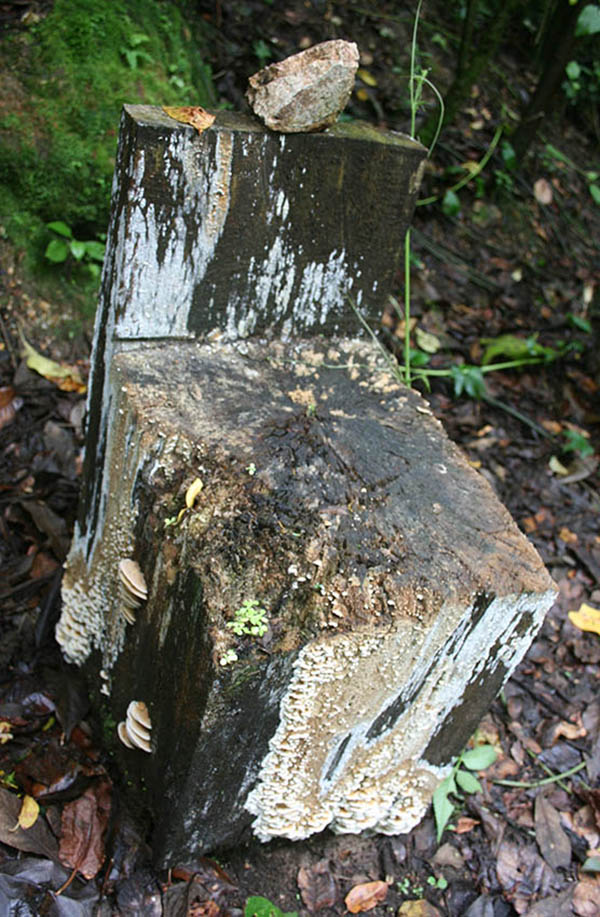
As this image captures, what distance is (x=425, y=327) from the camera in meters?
4.33

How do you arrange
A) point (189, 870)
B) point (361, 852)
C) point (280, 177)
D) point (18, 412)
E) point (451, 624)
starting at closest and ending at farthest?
Result: 1. point (451, 624)
2. point (280, 177)
3. point (189, 870)
4. point (361, 852)
5. point (18, 412)

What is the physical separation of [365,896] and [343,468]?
4.23ft

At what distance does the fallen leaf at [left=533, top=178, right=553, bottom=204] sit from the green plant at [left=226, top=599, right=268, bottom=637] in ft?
14.9

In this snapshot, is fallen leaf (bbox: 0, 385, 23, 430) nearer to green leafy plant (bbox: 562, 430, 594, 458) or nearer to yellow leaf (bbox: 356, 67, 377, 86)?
green leafy plant (bbox: 562, 430, 594, 458)

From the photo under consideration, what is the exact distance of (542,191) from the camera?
17.5 ft

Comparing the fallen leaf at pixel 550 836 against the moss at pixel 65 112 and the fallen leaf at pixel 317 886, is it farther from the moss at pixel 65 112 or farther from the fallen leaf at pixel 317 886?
the moss at pixel 65 112

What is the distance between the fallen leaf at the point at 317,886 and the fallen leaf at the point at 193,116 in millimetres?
2015

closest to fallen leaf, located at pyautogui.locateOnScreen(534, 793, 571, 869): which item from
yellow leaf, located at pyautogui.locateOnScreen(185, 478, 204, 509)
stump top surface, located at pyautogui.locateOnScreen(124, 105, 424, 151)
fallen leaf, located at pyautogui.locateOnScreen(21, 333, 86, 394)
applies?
yellow leaf, located at pyautogui.locateOnScreen(185, 478, 204, 509)

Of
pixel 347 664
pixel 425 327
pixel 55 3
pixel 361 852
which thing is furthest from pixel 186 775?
pixel 55 3

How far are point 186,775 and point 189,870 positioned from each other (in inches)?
21.6

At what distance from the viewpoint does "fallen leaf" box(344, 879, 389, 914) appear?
2.20m

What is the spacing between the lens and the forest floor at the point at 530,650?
214cm

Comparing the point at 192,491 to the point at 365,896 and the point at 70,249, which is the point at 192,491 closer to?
the point at 365,896

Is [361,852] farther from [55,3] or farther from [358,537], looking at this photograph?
[55,3]
